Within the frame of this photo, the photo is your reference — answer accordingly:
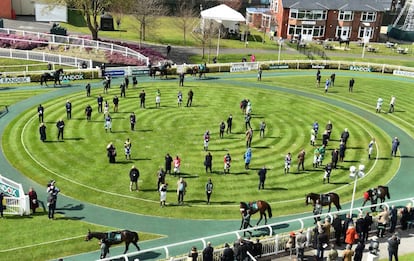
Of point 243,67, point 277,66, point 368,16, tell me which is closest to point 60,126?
point 243,67

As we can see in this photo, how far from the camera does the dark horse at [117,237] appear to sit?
20.1m

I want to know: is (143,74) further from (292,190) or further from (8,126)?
(292,190)

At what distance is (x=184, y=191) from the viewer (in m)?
25.7

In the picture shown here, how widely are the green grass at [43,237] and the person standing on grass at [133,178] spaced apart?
160 inches

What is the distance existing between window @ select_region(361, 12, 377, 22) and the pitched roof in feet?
2.09

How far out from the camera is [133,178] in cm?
2683

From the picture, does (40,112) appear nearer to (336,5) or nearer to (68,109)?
(68,109)

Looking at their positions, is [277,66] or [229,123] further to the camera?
[277,66]

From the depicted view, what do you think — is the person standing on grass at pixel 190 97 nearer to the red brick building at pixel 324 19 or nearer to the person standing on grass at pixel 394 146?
the person standing on grass at pixel 394 146

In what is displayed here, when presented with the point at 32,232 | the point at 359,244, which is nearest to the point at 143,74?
the point at 32,232

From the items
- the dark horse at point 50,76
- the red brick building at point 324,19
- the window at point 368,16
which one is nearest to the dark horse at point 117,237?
the dark horse at point 50,76

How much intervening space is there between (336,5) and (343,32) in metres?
4.58

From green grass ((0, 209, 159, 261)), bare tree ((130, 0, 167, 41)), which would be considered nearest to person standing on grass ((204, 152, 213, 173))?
green grass ((0, 209, 159, 261))

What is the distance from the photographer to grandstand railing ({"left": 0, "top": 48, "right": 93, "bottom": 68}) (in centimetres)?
5384
